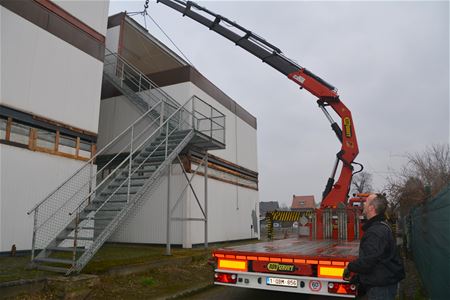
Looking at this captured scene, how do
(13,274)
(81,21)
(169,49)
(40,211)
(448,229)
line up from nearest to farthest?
(448,229) < (13,274) < (40,211) < (81,21) < (169,49)

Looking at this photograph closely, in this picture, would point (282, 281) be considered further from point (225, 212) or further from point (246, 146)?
point (246, 146)

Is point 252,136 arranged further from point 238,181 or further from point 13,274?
point 13,274

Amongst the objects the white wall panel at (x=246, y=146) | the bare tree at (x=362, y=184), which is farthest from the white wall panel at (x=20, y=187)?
the bare tree at (x=362, y=184)

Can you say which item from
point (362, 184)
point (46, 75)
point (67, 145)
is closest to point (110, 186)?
point (67, 145)

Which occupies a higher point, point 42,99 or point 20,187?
→ point 42,99

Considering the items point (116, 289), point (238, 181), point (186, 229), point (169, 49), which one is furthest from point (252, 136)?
point (116, 289)

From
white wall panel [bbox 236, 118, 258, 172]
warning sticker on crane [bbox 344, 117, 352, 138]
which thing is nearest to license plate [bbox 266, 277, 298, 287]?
warning sticker on crane [bbox 344, 117, 352, 138]

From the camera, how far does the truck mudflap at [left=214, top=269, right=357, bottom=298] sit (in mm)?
5309

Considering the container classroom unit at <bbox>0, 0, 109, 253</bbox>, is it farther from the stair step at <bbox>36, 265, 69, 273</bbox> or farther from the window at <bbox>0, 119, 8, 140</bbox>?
the stair step at <bbox>36, 265, 69, 273</bbox>

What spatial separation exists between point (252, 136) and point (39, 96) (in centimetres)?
1328

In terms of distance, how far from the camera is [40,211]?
970 cm

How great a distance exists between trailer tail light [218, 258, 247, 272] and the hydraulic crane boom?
7431 mm

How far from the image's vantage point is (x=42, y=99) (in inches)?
400

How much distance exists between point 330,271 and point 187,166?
930 centimetres
